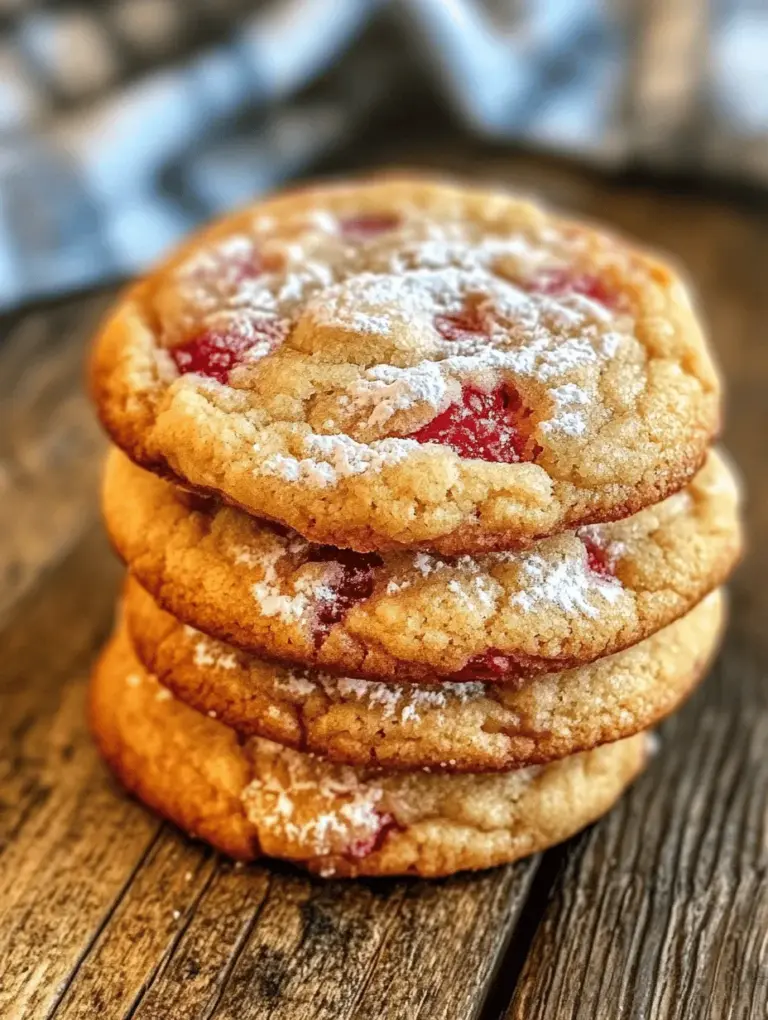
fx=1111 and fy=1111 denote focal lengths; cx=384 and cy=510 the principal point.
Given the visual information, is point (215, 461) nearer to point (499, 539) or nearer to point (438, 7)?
point (499, 539)

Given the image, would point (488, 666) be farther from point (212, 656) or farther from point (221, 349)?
point (221, 349)

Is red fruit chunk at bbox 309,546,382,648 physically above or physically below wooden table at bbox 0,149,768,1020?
above

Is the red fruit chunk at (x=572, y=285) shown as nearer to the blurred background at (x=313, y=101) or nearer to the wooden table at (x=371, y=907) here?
the wooden table at (x=371, y=907)

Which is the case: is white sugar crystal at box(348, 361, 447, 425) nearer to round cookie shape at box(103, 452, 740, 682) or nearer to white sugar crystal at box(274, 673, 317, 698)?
round cookie shape at box(103, 452, 740, 682)

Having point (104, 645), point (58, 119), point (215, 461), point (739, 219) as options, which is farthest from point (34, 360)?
point (739, 219)

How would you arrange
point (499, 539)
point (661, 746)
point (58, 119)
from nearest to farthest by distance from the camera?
point (499, 539), point (661, 746), point (58, 119)

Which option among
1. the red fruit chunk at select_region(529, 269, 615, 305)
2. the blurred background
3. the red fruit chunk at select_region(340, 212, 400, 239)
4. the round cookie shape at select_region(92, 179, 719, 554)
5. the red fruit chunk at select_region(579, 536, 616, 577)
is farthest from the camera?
the blurred background

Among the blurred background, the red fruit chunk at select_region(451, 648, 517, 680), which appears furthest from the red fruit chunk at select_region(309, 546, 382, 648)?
the blurred background
